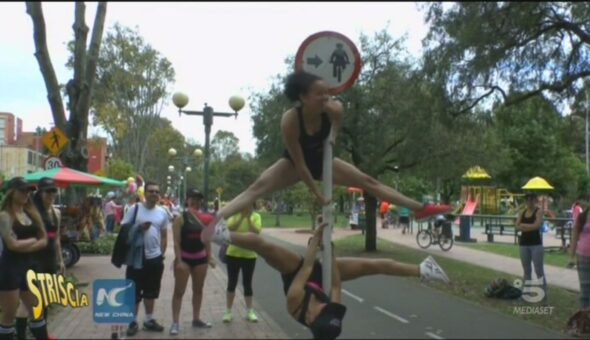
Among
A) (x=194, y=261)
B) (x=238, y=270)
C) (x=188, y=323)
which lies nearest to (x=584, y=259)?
(x=238, y=270)

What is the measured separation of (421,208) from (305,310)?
3.83 feet

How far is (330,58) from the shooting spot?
427 centimetres

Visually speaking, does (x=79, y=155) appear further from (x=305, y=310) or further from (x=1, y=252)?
(x=305, y=310)

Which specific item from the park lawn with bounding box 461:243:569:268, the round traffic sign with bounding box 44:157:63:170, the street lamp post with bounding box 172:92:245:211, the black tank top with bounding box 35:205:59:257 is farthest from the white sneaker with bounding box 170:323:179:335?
the park lawn with bounding box 461:243:569:268

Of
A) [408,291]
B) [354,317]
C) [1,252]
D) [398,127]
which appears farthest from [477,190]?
[1,252]

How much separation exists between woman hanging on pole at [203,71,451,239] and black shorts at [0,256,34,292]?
361 centimetres

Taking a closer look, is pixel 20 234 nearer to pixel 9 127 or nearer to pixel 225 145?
pixel 9 127

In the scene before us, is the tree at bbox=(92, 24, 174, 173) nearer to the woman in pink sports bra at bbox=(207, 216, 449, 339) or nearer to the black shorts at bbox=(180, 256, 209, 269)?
the black shorts at bbox=(180, 256, 209, 269)

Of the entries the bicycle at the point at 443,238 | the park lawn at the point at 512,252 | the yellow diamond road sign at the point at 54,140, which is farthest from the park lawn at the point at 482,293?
the yellow diamond road sign at the point at 54,140

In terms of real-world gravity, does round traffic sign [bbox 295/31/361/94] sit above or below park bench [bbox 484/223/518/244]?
above

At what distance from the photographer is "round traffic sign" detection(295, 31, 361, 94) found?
4246 mm

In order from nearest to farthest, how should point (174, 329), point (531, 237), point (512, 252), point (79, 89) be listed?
point (174, 329) < point (531, 237) < point (79, 89) < point (512, 252)

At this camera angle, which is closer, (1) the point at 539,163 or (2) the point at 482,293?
(2) the point at 482,293

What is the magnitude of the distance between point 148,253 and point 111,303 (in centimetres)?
145
